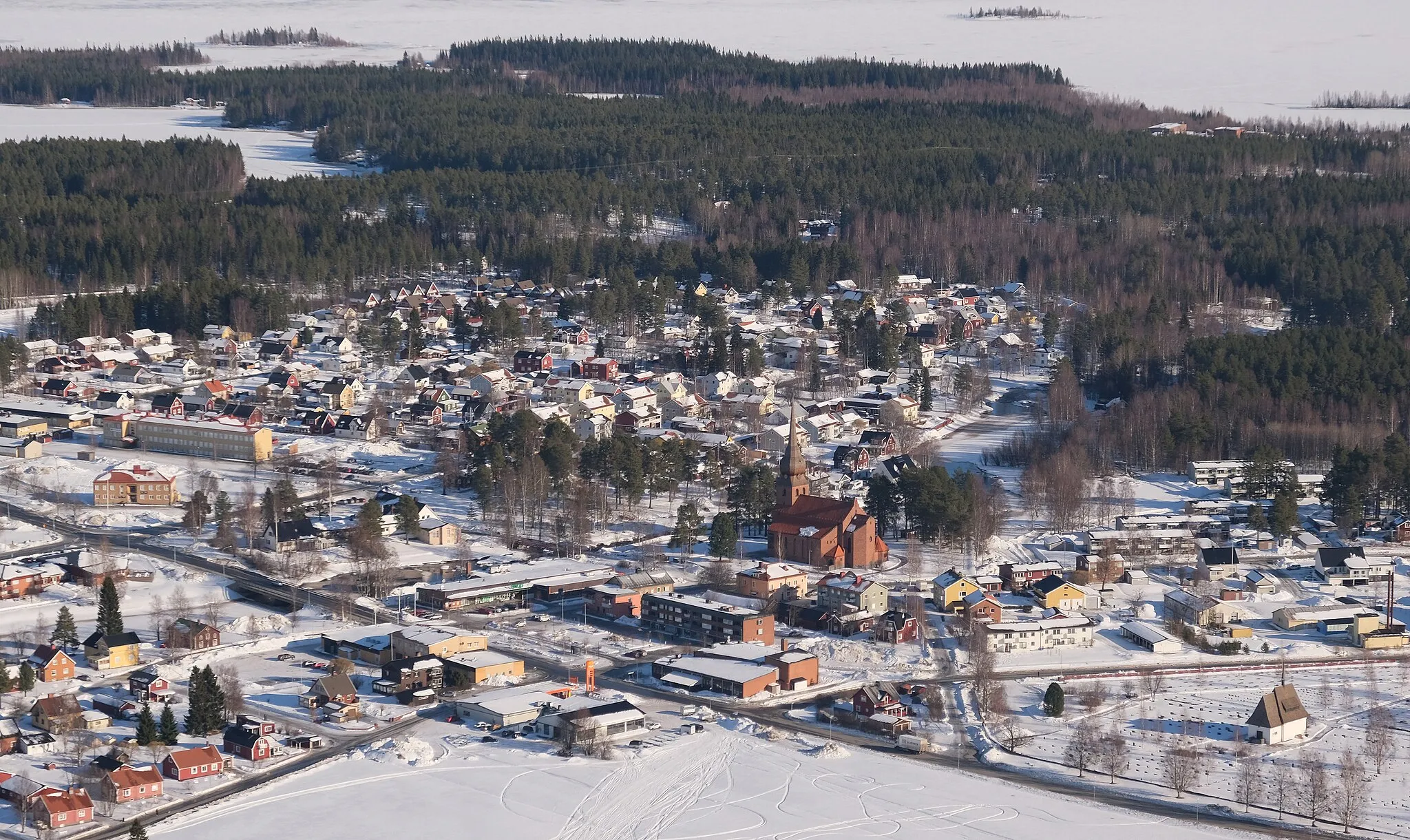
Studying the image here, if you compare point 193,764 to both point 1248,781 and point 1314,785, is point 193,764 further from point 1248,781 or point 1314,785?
point 1314,785

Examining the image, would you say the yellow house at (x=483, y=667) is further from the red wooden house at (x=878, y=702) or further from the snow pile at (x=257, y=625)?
the red wooden house at (x=878, y=702)

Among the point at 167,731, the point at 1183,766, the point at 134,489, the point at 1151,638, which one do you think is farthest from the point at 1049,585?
the point at 134,489

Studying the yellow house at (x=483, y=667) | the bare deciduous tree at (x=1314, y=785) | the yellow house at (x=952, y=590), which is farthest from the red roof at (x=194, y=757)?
the bare deciduous tree at (x=1314, y=785)

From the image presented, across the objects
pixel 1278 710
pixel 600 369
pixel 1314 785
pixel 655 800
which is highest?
pixel 600 369

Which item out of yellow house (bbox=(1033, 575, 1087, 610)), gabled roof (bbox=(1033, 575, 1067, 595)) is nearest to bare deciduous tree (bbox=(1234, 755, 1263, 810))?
yellow house (bbox=(1033, 575, 1087, 610))

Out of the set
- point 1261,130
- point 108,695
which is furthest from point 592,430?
point 1261,130

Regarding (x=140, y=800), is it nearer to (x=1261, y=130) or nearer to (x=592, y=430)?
(x=592, y=430)

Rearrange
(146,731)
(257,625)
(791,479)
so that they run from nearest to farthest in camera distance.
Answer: (146,731)
(257,625)
(791,479)
